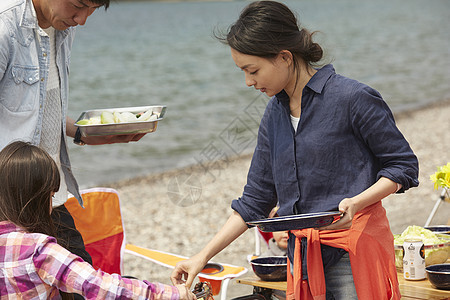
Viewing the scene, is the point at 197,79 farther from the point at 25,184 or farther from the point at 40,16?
the point at 25,184

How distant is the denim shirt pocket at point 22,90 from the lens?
2.32m

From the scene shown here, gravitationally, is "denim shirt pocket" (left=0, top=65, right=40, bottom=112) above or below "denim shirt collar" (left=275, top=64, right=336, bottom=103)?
below

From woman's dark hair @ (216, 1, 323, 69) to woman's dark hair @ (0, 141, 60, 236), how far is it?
741 millimetres

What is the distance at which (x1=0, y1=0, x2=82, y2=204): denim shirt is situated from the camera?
2307mm

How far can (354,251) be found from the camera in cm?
209

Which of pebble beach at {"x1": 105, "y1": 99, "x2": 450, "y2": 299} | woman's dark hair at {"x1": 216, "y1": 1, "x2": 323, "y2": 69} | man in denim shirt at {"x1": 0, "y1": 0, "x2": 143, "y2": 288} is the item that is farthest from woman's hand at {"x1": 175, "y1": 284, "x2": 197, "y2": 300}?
pebble beach at {"x1": 105, "y1": 99, "x2": 450, "y2": 299}

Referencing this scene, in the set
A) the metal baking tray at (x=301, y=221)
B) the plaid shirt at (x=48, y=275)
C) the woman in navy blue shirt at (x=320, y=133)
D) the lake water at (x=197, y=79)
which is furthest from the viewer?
the lake water at (x=197, y=79)

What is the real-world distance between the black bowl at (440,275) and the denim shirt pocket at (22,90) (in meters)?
1.68

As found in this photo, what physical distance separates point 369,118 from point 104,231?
1.92 metres

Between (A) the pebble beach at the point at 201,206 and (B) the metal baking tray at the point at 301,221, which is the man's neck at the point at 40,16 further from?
(A) the pebble beach at the point at 201,206

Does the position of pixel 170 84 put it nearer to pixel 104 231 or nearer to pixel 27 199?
pixel 104 231

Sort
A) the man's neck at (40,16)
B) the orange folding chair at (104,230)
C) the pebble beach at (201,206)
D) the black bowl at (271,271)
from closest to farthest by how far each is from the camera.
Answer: the man's neck at (40,16) → the black bowl at (271,271) → the orange folding chair at (104,230) → the pebble beach at (201,206)

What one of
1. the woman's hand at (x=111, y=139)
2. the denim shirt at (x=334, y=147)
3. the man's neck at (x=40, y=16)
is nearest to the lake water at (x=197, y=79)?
the woman's hand at (x=111, y=139)

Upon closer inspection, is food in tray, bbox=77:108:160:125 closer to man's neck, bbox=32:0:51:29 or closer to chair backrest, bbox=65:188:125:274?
man's neck, bbox=32:0:51:29
